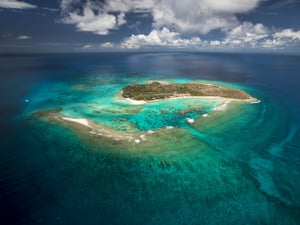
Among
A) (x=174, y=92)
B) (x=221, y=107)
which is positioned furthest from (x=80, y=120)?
(x=221, y=107)

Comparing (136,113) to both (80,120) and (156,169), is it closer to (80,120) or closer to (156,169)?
(80,120)

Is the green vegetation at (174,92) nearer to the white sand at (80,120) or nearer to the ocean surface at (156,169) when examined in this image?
the ocean surface at (156,169)

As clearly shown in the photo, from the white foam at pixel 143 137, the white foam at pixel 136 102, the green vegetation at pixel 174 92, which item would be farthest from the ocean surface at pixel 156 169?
the green vegetation at pixel 174 92

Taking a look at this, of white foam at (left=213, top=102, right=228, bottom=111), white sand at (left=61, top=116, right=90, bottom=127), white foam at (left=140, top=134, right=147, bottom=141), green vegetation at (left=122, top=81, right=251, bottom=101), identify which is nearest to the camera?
white foam at (left=140, top=134, right=147, bottom=141)

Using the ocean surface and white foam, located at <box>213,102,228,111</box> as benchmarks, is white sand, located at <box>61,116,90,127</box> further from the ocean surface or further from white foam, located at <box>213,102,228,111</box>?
white foam, located at <box>213,102,228,111</box>

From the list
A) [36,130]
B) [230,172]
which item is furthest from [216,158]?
[36,130]

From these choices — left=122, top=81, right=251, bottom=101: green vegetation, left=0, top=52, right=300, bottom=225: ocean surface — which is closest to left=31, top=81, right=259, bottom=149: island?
left=122, top=81, right=251, bottom=101: green vegetation

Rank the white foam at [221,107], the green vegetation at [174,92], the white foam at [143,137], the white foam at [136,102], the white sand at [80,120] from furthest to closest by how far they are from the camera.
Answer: the green vegetation at [174,92], the white foam at [136,102], the white foam at [221,107], the white sand at [80,120], the white foam at [143,137]

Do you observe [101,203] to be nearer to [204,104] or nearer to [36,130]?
[36,130]
